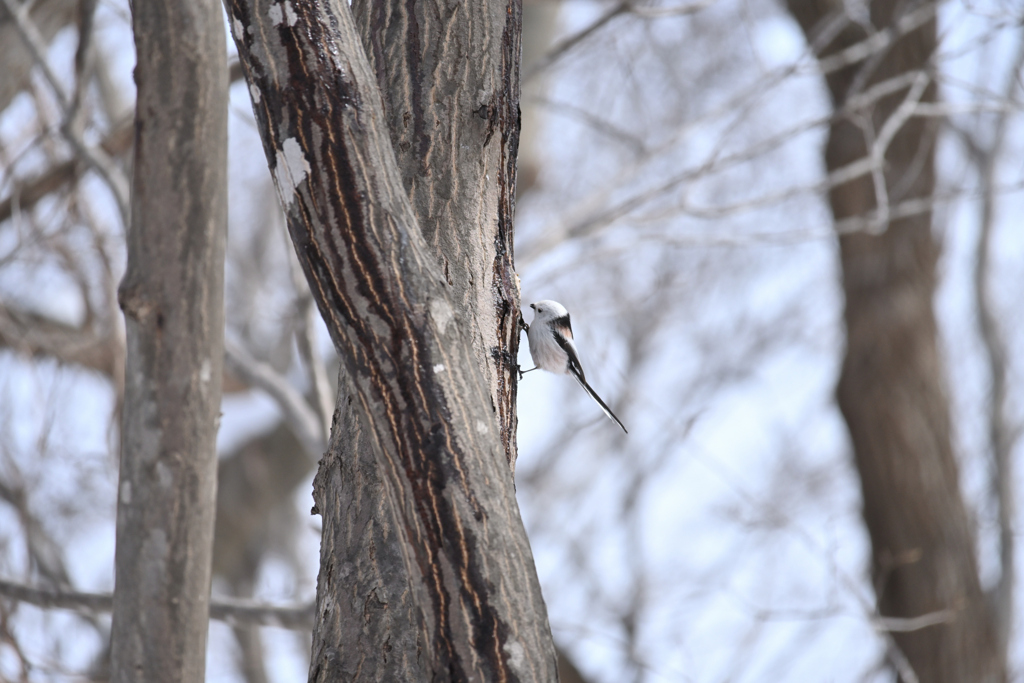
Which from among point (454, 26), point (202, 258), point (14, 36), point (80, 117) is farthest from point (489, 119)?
point (14, 36)

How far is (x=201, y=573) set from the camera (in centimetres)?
183

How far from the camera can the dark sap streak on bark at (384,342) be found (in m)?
1.10

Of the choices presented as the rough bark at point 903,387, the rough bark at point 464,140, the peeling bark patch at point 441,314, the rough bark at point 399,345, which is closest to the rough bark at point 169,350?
the rough bark at point 464,140

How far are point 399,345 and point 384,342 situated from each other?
0.07 ft

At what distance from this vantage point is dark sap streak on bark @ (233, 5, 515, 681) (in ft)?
3.62

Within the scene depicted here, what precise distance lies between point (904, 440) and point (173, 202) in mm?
4434

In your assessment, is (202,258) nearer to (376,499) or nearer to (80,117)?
(376,499)

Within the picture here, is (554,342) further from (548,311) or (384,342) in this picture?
(384,342)

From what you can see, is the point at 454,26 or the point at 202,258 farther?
the point at 202,258

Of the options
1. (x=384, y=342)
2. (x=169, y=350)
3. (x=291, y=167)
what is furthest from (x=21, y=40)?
(x=384, y=342)

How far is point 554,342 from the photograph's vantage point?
2.84m

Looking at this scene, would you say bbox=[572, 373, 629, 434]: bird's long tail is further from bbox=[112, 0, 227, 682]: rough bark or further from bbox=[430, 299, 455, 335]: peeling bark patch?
bbox=[430, 299, 455, 335]: peeling bark patch

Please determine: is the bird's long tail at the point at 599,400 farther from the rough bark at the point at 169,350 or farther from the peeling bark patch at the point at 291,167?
the peeling bark patch at the point at 291,167

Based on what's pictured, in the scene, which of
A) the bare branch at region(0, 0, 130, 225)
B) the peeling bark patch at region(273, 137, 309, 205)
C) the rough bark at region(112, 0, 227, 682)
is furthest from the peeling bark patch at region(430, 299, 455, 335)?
the bare branch at region(0, 0, 130, 225)
